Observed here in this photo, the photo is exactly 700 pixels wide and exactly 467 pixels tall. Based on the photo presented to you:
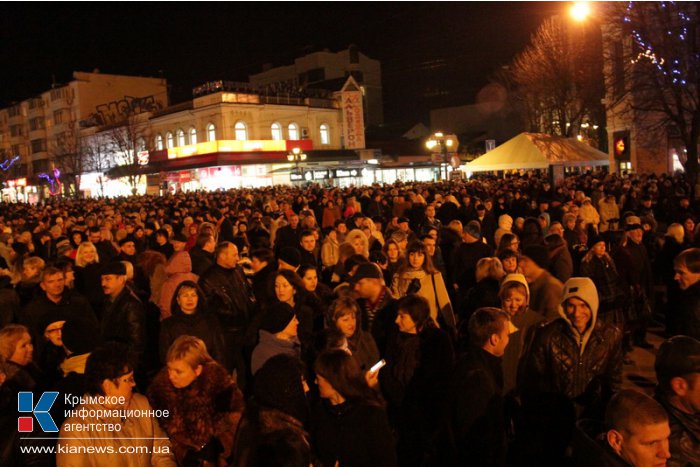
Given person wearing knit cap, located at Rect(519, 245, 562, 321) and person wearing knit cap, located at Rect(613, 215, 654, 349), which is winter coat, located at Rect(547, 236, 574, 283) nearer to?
person wearing knit cap, located at Rect(613, 215, 654, 349)

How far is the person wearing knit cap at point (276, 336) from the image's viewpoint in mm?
3967

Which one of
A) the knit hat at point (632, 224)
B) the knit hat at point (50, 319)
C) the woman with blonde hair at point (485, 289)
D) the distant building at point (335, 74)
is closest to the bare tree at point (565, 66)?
the knit hat at point (632, 224)

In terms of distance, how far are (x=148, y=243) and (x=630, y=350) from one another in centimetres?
815

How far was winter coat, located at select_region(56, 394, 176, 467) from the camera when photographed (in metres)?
2.89

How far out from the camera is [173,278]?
5809 mm

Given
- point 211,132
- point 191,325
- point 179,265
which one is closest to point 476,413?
point 191,325

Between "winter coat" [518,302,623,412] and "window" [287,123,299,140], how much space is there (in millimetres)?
44579

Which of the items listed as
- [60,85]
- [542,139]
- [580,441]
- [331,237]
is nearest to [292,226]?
[331,237]

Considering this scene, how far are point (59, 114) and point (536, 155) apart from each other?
64.3 meters

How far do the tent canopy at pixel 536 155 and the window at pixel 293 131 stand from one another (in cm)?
3407

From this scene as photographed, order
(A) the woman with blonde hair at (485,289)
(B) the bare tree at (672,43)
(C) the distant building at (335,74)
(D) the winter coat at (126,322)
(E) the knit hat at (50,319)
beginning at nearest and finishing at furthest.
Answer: (E) the knit hat at (50,319) < (D) the winter coat at (126,322) < (A) the woman with blonde hair at (485,289) < (B) the bare tree at (672,43) < (C) the distant building at (335,74)

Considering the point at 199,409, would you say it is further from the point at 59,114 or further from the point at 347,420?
the point at 59,114

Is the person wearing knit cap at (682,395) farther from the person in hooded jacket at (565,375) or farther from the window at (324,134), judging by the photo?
the window at (324,134)

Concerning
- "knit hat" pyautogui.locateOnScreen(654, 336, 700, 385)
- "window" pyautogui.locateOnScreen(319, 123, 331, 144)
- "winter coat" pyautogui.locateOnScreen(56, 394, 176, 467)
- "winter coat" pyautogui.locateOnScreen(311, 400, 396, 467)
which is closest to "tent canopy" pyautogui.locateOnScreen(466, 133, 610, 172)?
"knit hat" pyautogui.locateOnScreen(654, 336, 700, 385)
